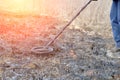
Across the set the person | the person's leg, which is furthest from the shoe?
the person's leg

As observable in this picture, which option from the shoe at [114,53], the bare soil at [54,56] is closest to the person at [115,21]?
the shoe at [114,53]

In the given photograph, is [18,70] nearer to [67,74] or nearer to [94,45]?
[67,74]

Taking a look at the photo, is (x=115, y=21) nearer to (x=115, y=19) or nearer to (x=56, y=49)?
(x=115, y=19)

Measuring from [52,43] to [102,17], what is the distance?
2858 mm

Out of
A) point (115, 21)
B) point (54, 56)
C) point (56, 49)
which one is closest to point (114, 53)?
point (115, 21)

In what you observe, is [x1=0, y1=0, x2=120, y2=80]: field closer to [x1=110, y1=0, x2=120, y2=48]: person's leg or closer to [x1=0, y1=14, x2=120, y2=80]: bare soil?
[x1=0, y1=14, x2=120, y2=80]: bare soil

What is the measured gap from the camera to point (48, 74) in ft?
12.2

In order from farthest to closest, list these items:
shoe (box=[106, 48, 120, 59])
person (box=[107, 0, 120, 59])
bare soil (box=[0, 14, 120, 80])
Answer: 1. shoe (box=[106, 48, 120, 59])
2. person (box=[107, 0, 120, 59])
3. bare soil (box=[0, 14, 120, 80])

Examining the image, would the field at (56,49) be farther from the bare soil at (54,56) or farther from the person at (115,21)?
the person at (115,21)

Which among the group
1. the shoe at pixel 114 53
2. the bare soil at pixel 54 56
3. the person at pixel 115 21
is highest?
the person at pixel 115 21

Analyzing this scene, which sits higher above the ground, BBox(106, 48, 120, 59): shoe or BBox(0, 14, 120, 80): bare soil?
BBox(0, 14, 120, 80): bare soil

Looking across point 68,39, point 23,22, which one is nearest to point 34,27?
point 23,22

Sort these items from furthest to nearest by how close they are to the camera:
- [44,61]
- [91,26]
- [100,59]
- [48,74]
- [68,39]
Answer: [91,26]
[68,39]
[100,59]
[44,61]
[48,74]

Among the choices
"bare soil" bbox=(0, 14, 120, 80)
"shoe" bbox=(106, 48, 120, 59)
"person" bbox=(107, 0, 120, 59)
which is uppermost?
"person" bbox=(107, 0, 120, 59)
